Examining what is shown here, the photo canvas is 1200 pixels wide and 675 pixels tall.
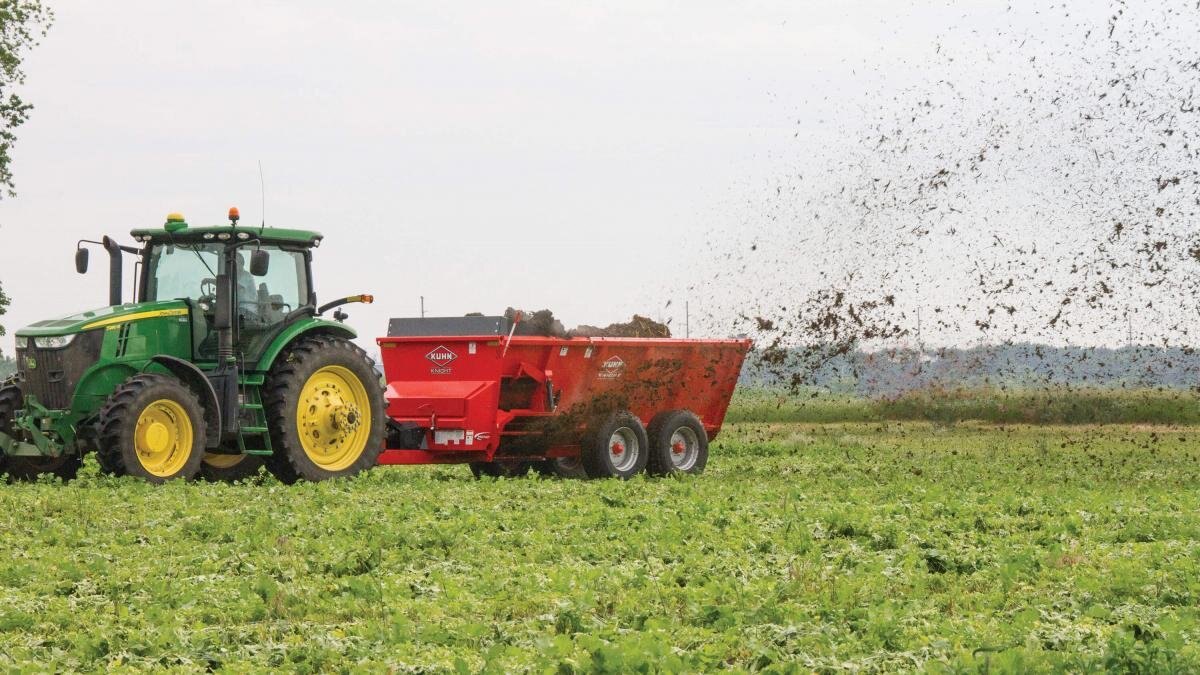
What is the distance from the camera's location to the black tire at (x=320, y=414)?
1467 cm

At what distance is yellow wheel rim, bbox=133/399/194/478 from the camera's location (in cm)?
1385

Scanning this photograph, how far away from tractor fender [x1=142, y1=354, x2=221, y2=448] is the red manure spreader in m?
2.14

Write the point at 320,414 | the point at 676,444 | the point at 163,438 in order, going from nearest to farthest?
the point at 163,438, the point at 320,414, the point at 676,444

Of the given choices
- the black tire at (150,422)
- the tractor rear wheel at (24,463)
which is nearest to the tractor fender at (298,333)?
the black tire at (150,422)

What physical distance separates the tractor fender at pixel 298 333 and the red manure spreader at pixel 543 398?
99 centimetres

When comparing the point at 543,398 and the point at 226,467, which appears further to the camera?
the point at 543,398

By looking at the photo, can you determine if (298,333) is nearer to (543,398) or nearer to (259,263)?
(259,263)

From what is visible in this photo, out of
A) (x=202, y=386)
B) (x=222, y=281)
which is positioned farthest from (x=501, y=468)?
(x=222, y=281)

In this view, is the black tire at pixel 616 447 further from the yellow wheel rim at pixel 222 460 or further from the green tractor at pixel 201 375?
the yellow wheel rim at pixel 222 460

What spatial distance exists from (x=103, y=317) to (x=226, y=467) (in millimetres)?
2254

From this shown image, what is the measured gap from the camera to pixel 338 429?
15.4 m

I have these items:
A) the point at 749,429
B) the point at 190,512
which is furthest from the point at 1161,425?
the point at 190,512

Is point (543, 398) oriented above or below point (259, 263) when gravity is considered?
below

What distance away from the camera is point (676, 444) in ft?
59.3
